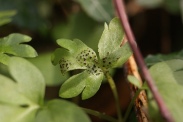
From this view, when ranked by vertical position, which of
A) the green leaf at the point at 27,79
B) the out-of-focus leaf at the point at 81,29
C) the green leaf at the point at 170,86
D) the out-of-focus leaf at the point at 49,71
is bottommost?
the green leaf at the point at 170,86

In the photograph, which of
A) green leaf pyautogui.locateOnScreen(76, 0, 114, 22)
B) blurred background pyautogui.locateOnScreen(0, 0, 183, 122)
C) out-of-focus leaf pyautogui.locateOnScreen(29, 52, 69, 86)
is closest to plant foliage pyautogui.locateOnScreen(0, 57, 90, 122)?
out-of-focus leaf pyautogui.locateOnScreen(29, 52, 69, 86)

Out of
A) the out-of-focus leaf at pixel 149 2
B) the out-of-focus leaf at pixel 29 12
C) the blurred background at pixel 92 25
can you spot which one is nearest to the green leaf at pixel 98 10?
the blurred background at pixel 92 25

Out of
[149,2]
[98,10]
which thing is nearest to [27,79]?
[98,10]

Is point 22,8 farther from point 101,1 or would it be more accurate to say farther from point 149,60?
point 149,60

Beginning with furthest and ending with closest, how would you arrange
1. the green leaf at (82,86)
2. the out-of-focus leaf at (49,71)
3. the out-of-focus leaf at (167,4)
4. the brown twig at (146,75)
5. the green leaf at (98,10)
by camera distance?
the out-of-focus leaf at (167,4), the green leaf at (98,10), the out-of-focus leaf at (49,71), the green leaf at (82,86), the brown twig at (146,75)

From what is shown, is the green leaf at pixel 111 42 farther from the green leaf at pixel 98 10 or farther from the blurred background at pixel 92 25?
the green leaf at pixel 98 10

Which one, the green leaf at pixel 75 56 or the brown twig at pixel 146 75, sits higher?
the green leaf at pixel 75 56

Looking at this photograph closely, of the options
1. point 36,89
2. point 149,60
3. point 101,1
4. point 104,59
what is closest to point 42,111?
point 36,89

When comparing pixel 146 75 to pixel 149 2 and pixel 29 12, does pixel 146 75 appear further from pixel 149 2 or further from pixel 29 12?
pixel 29 12
